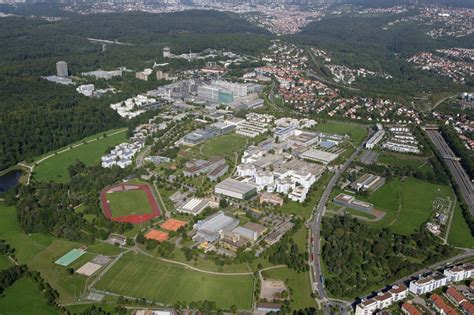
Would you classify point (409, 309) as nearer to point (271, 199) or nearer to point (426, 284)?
point (426, 284)

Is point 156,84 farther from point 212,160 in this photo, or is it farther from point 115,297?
point 115,297

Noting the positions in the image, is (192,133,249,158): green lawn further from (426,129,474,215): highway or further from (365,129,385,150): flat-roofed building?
(426,129,474,215): highway

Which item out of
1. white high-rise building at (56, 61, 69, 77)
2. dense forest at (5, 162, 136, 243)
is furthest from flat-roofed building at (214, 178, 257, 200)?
white high-rise building at (56, 61, 69, 77)

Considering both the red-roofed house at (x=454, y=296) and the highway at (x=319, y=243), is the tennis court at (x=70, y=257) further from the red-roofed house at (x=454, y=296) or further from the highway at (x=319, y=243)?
the red-roofed house at (x=454, y=296)

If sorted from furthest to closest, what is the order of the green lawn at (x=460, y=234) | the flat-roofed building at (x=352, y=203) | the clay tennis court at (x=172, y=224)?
the flat-roofed building at (x=352, y=203) → the clay tennis court at (x=172, y=224) → the green lawn at (x=460, y=234)

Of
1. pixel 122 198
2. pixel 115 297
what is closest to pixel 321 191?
pixel 122 198

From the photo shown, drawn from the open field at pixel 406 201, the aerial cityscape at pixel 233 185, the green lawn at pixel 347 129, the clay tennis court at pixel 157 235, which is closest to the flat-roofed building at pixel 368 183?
the aerial cityscape at pixel 233 185

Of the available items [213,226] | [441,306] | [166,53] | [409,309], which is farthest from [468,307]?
[166,53]
